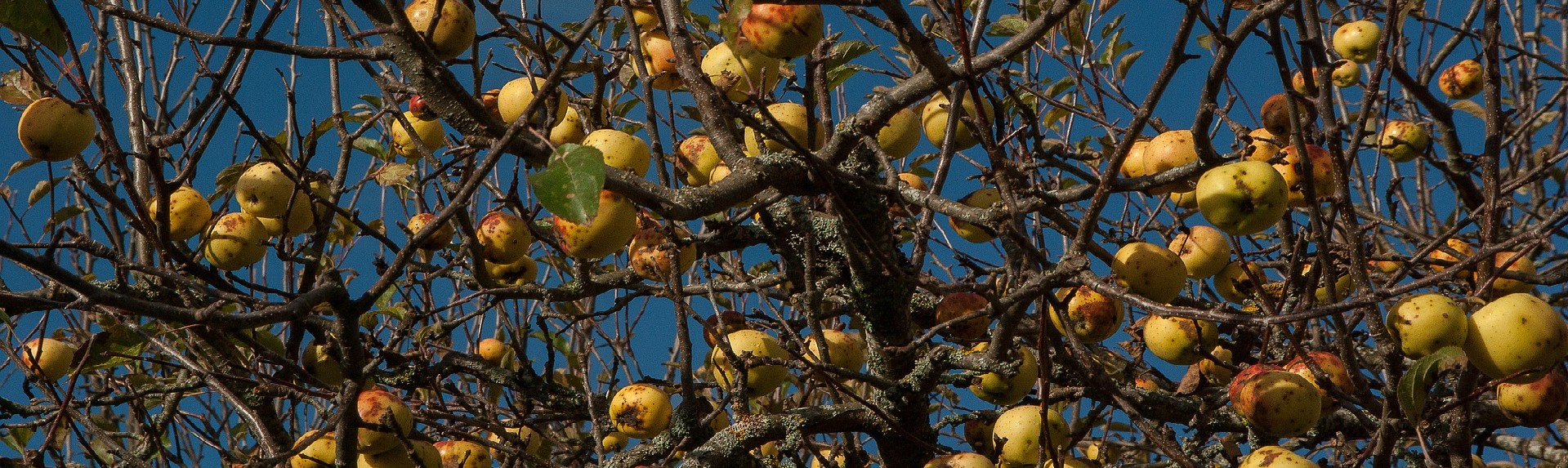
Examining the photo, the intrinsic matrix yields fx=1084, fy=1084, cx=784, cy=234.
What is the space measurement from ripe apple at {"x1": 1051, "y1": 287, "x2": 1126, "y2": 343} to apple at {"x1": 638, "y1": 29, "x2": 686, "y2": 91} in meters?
1.07

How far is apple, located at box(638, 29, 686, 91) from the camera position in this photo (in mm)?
2465

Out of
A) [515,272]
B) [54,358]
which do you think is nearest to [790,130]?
[515,272]

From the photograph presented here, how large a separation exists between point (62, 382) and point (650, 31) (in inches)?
130

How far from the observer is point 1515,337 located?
1.99m

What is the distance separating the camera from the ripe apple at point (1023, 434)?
248cm

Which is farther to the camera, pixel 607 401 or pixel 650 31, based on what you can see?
pixel 607 401

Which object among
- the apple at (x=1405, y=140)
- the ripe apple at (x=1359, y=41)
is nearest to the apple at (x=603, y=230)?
the apple at (x=1405, y=140)

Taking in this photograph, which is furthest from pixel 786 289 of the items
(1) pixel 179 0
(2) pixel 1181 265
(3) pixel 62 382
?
(3) pixel 62 382

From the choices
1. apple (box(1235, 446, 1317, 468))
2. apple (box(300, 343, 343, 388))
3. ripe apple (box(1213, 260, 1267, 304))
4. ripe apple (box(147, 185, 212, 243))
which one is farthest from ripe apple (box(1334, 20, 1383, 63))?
ripe apple (box(147, 185, 212, 243))

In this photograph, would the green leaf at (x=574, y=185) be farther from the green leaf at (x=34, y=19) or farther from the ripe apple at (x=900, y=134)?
the green leaf at (x=34, y=19)

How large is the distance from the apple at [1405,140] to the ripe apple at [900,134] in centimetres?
185

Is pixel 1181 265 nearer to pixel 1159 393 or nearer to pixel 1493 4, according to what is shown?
pixel 1159 393

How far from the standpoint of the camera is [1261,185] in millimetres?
2053

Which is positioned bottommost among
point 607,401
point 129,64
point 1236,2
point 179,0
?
point 607,401
